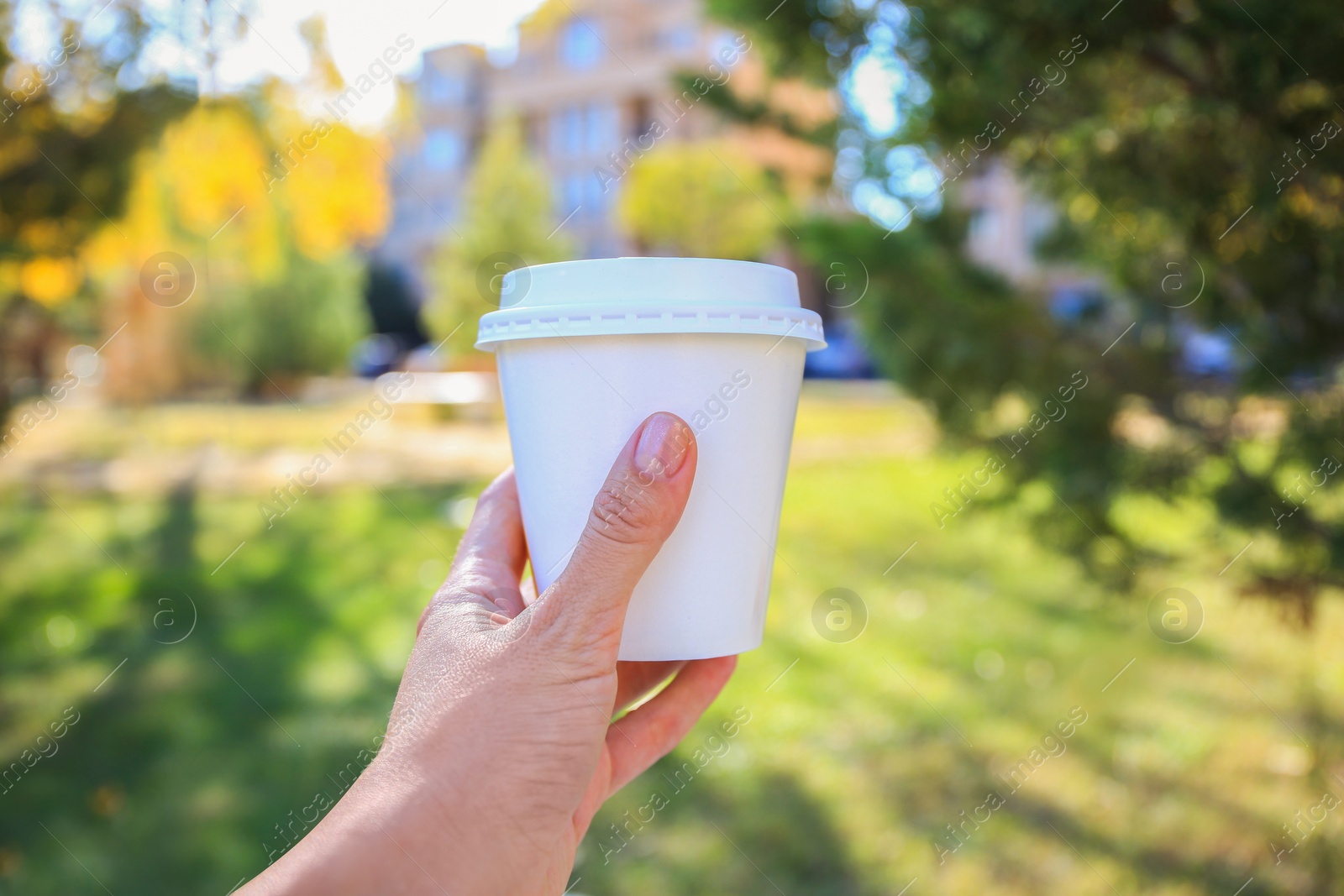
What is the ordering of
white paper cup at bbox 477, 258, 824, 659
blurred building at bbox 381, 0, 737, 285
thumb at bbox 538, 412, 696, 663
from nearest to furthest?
1. thumb at bbox 538, 412, 696, 663
2. white paper cup at bbox 477, 258, 824, 659
3. blurred building at bbox 381, 0, 737, 285

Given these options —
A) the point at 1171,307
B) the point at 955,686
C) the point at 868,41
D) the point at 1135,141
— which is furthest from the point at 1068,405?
the point at 955,686

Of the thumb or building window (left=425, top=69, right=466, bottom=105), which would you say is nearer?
the thumb

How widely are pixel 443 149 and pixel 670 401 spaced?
134 ft

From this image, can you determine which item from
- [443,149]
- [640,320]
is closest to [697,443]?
[640,320]

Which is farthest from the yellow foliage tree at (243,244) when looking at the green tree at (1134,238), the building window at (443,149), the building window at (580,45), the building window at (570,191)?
the building window at (443,149)

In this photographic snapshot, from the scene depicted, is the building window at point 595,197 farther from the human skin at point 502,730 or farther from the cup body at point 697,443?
the human skin at point 502,730

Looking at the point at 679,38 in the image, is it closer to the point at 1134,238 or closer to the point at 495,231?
the point at 495,231

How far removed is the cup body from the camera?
1.29 m

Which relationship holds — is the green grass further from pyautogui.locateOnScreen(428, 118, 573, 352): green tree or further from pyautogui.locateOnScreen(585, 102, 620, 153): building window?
pyautogui.locateOnScreen(585, 102, 620, 153): building window

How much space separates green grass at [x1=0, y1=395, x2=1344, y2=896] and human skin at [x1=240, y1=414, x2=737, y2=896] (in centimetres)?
208

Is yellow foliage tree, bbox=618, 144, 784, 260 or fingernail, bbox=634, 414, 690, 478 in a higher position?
fingernail, bbox=634, 414, 690, 478

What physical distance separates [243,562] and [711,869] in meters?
4.56

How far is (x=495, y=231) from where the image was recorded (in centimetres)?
1977

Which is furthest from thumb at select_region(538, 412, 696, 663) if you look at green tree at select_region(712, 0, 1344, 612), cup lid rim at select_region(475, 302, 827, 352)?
green tree at select_region(712, 0, 1344, 612)
